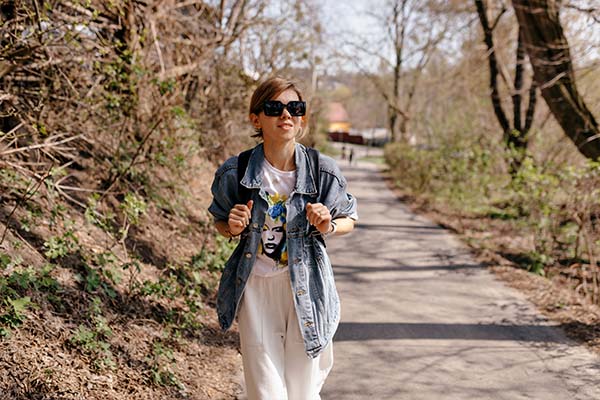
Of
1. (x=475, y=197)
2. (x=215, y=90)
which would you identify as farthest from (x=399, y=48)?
(x=215, y=90)

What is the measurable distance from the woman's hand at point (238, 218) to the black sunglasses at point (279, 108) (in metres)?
0.46

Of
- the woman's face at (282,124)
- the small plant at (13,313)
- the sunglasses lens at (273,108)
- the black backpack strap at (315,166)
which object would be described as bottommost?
the small plant at (13,313)

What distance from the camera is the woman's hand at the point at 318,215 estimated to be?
8.25 feet

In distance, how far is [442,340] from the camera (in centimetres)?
548

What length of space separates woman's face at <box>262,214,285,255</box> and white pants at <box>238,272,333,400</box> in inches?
6.1

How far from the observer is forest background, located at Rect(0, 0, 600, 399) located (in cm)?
392

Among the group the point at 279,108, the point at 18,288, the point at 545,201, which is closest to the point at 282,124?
the point at 279,108

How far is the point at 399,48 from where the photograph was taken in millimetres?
33469

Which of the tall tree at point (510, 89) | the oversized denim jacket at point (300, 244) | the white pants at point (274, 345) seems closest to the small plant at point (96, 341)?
the oversized denim jacket at point (300, 244)

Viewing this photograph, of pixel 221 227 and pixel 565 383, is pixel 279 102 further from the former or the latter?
pixel 565 383

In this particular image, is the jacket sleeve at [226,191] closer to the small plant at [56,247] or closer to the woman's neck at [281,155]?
the woman's neck at [281,155]

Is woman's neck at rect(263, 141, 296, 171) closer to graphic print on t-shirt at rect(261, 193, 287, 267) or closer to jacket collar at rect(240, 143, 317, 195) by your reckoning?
jacket collar at rect(240, 143, 317, 195)

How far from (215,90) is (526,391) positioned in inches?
307

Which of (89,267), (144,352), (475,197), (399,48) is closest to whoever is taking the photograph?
(144,352)
